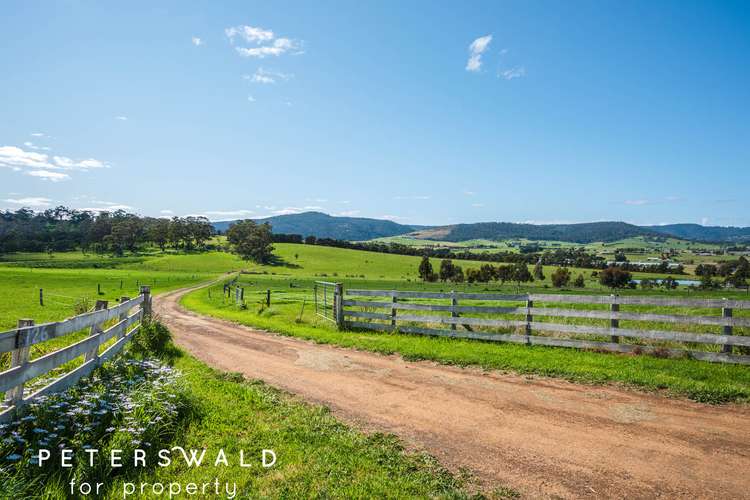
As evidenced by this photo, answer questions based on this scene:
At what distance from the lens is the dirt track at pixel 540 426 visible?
512cm

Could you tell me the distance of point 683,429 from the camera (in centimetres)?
668

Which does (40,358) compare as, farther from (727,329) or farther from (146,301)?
(727,329)

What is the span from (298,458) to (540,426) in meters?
3.93

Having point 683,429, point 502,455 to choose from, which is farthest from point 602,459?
point 683,429

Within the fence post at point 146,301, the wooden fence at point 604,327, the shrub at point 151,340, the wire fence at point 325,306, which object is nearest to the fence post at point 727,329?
the wooden fence at point 604,327

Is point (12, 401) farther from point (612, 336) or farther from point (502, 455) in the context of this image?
point (612, 336)

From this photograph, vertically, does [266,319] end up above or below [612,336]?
below

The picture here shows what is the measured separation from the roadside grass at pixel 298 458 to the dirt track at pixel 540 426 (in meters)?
0.54

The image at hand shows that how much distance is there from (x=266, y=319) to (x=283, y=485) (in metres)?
16.8

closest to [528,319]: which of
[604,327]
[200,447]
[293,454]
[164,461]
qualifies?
[604,327]

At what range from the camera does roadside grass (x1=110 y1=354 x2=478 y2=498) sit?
15.7ft

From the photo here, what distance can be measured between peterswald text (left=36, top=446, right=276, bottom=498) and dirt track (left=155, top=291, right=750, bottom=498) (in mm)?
2117

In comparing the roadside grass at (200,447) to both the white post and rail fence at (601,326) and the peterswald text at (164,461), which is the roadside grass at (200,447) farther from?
the white post and rail fence at (601,326)

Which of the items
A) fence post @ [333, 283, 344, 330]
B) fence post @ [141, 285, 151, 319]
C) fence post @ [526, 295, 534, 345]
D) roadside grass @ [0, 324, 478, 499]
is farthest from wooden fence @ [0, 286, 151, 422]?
fence post @ [526, 295, 534, 345]
